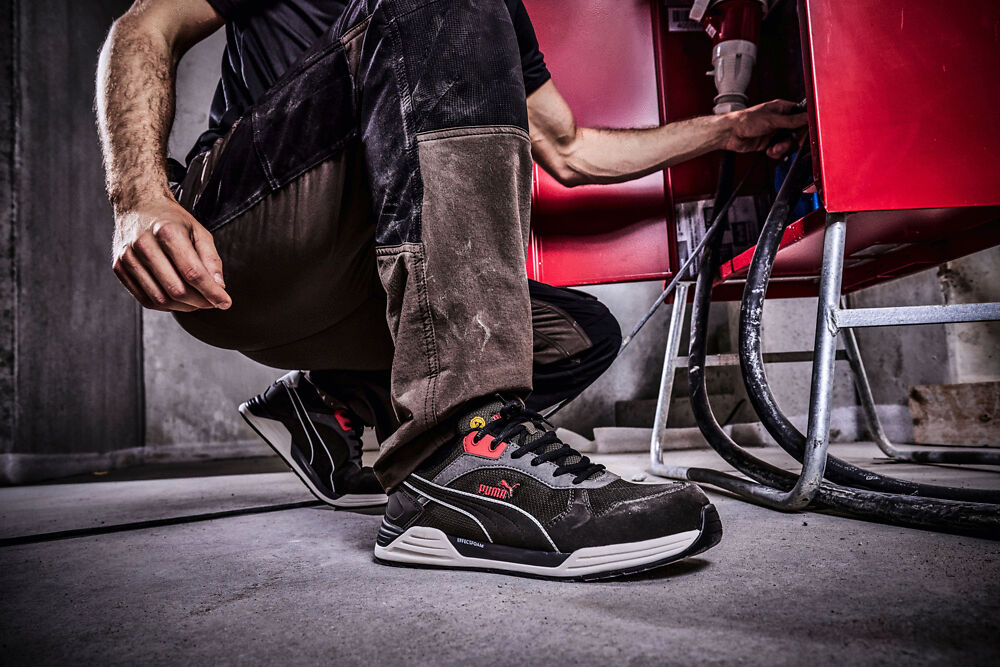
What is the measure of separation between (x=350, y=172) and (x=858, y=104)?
76cm

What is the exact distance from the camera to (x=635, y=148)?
1.38 m

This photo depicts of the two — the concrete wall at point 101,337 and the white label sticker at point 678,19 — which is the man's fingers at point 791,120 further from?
the concrete wall at point 101,337

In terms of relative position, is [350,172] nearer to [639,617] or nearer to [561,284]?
[639,617]

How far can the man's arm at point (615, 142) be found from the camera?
50.8 inches

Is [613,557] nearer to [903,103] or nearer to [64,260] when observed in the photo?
[903,103]

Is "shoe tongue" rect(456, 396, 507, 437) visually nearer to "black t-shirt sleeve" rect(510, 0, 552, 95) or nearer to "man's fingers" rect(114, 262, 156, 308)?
"man's fingers" rect(114, 262, 156, 308)

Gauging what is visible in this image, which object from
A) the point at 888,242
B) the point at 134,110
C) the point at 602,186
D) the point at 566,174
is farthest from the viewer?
the point at 602,186

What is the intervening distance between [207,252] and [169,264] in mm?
40

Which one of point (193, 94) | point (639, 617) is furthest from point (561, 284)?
point (193, 94)

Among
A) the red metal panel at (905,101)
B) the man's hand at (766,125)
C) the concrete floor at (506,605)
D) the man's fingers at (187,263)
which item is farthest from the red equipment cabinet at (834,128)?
the man's fingers at (187,263)

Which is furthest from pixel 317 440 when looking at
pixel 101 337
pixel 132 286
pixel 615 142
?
pixel 101 337

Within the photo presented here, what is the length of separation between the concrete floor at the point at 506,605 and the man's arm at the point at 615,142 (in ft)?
2.76

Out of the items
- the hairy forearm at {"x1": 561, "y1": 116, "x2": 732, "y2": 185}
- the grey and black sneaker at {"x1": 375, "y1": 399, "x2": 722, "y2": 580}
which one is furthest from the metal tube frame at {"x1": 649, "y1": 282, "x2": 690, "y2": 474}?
the grey and black sneaker at {"x1": 375, "y1": 399, "x2": 722, "y2": 580}

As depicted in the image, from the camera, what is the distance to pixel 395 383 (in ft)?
2.25
